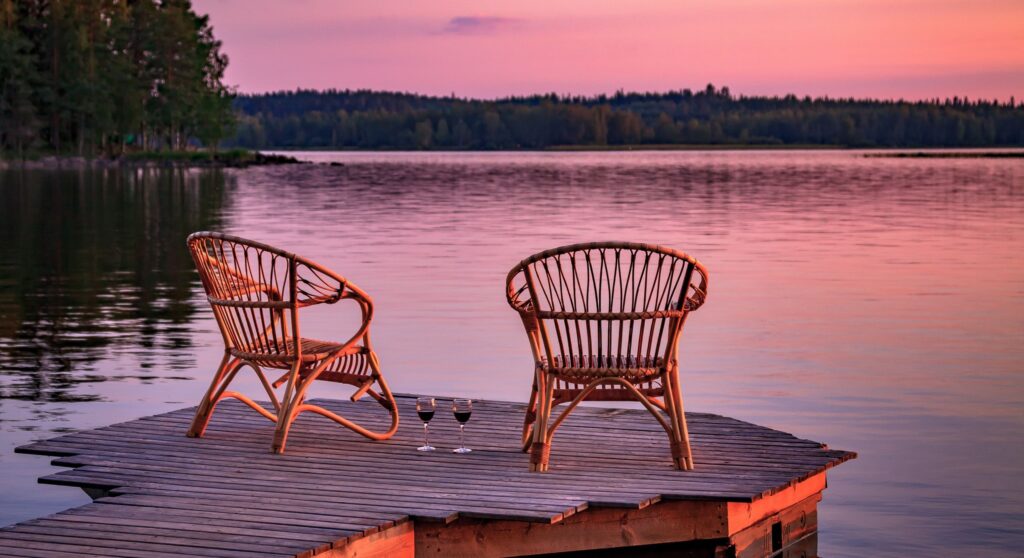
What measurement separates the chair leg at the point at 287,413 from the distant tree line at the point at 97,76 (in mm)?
97446

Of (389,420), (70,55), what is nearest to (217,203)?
(389,420)

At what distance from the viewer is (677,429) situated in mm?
7797

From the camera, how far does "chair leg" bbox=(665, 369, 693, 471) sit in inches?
306

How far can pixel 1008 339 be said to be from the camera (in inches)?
621

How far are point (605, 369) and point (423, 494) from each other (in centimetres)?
121

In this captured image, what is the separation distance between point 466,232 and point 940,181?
149 ft

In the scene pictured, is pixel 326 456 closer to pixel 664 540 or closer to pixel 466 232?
pixel 664 540

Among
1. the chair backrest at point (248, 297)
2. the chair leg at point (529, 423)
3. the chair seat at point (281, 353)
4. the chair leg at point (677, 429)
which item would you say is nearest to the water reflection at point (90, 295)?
the chair backrest at point (248, 297)

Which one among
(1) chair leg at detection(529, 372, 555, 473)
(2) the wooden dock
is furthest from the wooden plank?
(1) chair leg at detection(529, 372, 555, 473)

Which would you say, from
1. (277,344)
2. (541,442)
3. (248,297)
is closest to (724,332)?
(248,297)

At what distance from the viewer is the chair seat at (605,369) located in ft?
25.6

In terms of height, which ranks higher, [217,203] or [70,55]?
[70,55]

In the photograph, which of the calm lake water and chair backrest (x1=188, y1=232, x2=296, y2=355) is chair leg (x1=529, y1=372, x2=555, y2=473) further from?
the calm lake water

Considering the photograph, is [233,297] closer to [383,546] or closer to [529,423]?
[529,423]
